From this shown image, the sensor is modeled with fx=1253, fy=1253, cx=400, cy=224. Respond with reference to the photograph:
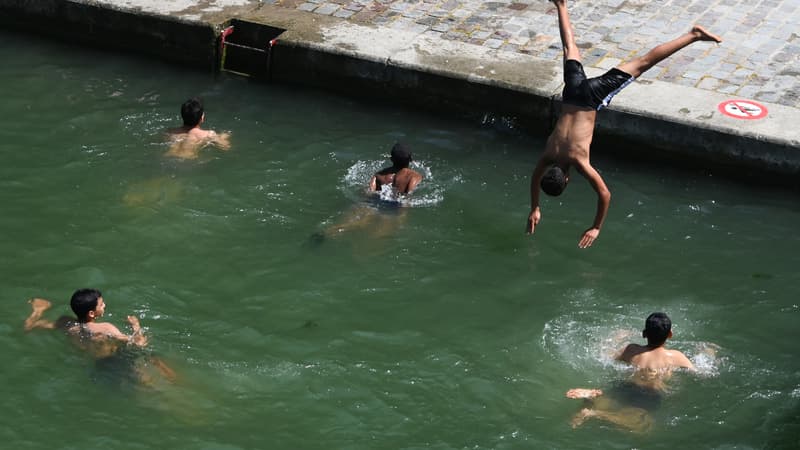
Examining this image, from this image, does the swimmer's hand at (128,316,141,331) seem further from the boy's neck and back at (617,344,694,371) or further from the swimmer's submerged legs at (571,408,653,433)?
the boy's neck and back at (617,344,694,371)

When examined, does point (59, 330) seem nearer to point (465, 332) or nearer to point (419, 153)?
point (465, 332)

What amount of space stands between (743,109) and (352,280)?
4569 mm

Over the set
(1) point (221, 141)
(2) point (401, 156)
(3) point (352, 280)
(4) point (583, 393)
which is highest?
(2) point (401, 156)

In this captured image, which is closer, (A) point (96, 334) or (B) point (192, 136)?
(A) point (96, 334)

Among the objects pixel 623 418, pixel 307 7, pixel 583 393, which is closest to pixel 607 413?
pixel 623 418

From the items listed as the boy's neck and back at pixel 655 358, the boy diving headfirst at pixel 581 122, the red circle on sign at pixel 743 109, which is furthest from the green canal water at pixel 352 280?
the boy diving headfirst at pixel 581 122

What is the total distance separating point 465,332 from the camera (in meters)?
10.6

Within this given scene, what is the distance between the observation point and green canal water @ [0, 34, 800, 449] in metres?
9.56

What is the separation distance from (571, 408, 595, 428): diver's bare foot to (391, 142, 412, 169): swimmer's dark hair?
351 centimetres

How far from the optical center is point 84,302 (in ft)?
32.2

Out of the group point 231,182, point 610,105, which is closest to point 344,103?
point 231,182

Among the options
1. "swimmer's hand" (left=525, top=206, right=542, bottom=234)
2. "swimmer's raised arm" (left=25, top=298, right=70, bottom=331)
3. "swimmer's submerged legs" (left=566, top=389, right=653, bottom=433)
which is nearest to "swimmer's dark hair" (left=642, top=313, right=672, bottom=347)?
"swimmer's submerged legs" (left=566, top=389, right=653, bottom=433)

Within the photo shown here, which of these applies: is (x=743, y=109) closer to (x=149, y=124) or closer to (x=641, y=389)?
(x=641, y=389)

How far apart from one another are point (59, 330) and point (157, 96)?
15.8 feet
